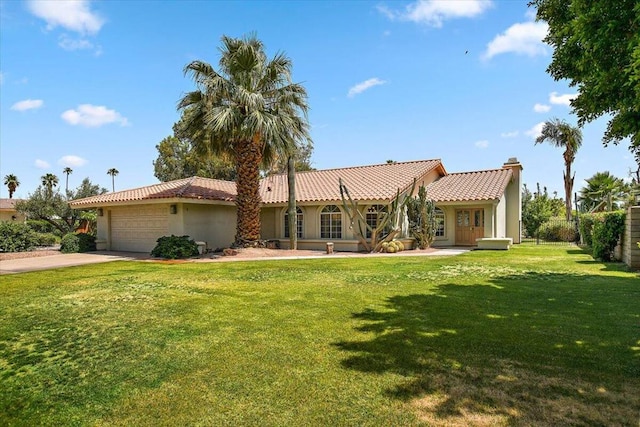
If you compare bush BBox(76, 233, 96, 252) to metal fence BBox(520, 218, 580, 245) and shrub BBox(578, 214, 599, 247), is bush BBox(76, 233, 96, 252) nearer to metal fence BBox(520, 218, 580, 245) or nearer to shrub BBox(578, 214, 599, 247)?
shrub BBox(578, 214, 599, 247)

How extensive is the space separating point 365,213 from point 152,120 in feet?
49.7

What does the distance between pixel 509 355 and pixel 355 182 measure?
835 inches

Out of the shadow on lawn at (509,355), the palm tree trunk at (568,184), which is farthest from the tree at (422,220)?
the palm tree trunk at (568,184)

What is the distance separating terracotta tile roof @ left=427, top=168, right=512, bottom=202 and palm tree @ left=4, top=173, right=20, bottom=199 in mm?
74260

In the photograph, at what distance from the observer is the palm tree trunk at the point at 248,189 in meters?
20.5

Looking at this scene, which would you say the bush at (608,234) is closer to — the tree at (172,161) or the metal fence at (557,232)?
the metal fence at (557,232)

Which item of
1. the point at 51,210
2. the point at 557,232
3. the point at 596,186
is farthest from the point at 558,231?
the point at 51,210

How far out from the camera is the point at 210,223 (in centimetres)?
2309

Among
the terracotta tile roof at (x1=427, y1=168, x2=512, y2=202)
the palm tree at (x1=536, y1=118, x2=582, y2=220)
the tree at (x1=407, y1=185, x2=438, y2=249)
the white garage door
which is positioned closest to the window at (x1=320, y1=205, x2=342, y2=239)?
the tree at (x1=407, y1=185, x2=438, y2=249)

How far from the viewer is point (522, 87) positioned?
47.4ft

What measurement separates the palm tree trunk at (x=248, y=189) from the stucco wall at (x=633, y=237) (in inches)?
635

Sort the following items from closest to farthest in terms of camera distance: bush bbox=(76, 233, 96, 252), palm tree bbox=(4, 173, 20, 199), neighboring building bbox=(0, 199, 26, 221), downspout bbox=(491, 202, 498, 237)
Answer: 1. bush bbox=(76, 233, 96, 252)
2. downspout bbox=(491, 202, 498, 237)
3. neighboring building bbox=(0, 199, 26, 221)
4. palm tree bbox=(4, 173, 20, 199)

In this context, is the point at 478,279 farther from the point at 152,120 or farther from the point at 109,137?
the point at 109,137

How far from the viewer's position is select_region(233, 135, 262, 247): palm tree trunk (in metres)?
20.5
